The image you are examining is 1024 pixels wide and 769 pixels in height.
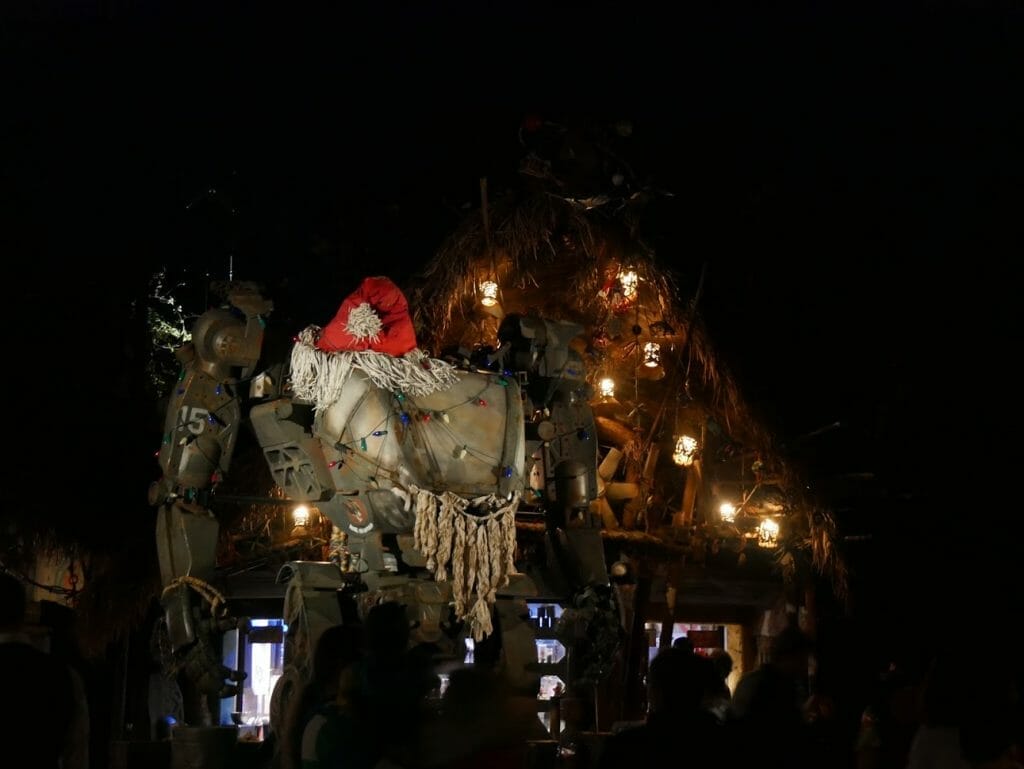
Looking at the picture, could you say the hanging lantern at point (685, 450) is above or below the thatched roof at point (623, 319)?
below

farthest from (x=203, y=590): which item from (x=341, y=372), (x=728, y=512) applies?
(x=728, y=512)

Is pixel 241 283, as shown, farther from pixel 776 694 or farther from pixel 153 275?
pixel 776 694

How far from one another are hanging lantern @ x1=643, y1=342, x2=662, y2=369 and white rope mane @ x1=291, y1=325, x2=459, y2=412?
3.83 metres

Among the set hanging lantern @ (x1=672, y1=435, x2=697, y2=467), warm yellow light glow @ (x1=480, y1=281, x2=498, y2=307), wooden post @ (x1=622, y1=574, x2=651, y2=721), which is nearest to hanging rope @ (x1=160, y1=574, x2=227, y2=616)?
warm yellow light glow @ (x1=480, y1=281, x2=498, y2=307)

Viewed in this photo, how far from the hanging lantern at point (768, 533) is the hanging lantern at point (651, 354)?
6.80 ft

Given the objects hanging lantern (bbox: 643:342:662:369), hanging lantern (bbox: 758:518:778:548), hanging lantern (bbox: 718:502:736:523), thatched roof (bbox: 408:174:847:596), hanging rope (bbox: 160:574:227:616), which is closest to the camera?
hanging rope (bbox: 160:574:227:616)

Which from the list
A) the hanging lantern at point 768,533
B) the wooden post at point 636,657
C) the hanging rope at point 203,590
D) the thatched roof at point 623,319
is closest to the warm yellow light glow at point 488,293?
the thatched roof at point 623,319

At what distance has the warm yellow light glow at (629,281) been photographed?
12500mm

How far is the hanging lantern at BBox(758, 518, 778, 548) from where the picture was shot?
1327 cm

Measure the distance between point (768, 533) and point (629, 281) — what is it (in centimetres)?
311

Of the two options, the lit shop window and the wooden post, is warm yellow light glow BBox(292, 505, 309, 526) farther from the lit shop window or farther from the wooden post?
the wooden post

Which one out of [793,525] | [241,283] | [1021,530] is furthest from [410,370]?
[1021,530]

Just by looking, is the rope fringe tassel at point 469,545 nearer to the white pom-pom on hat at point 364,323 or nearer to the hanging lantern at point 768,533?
the white pom-pom on hat at point 364,323

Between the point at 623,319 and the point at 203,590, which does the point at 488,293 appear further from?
the point at 203,590
